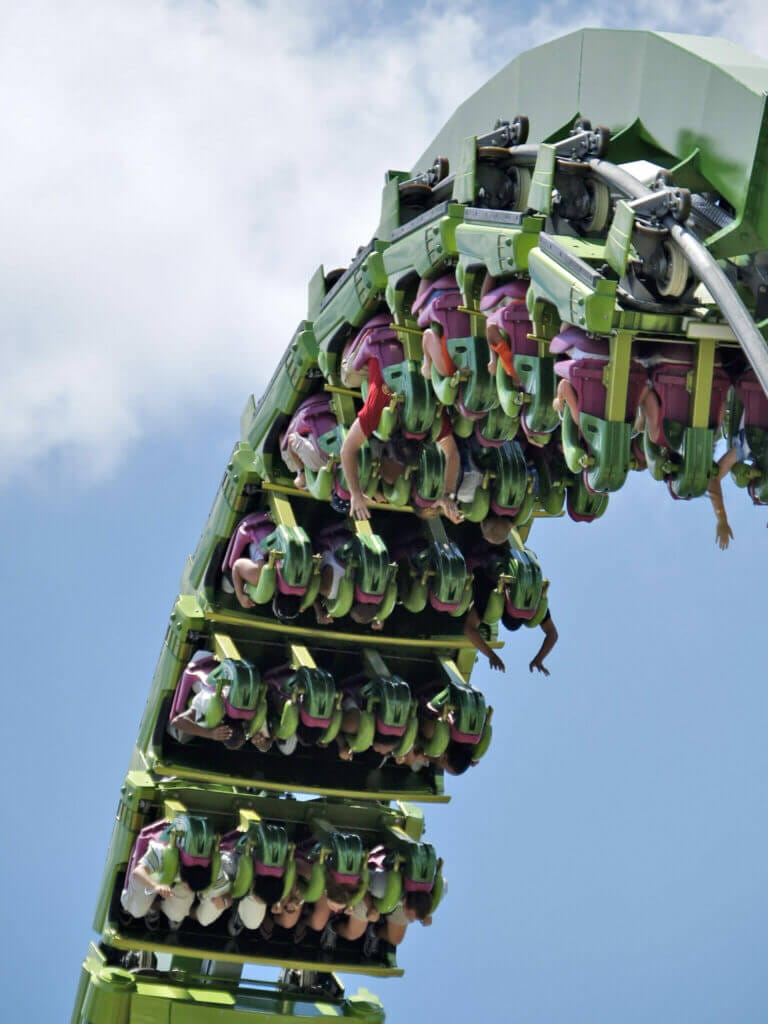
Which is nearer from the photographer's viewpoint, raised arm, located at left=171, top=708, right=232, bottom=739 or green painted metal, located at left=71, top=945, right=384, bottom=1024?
raised arm, located at left=171, top=708, right=232, bottom=739

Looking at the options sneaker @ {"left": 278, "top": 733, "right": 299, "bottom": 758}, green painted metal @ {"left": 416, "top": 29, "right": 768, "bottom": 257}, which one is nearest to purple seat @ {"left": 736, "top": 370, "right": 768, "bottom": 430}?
green painted metal @ {"left": 416, "top": 29, "right": 768, "bottom": 257}

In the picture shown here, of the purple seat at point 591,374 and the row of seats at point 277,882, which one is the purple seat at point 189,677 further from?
the purple seat at point 591,374

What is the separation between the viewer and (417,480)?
1398cm

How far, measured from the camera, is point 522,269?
11297mm

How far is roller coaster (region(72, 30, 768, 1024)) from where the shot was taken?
1061 cm

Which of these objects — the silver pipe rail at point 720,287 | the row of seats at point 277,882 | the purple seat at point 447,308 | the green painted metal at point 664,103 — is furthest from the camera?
the row of seats at point 277,882

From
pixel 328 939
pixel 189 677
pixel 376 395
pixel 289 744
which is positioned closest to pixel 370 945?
pixel 328 939

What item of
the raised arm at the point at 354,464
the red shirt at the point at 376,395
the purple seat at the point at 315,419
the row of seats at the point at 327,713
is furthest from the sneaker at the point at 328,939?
the red shirt at the point at 376,395

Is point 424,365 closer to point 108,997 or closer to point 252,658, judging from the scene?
point 252,658

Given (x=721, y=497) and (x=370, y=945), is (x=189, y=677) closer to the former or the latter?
(x=370, y=945)

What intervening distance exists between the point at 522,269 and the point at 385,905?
7293mm

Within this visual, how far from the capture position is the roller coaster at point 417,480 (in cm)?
1061

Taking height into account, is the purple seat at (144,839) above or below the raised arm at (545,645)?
below

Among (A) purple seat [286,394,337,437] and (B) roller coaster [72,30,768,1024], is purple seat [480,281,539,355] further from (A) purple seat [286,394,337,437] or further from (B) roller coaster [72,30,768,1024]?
(A) purple seat [286,394,337,437]
